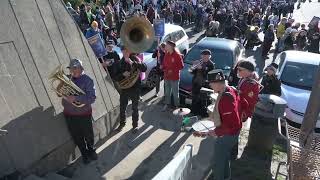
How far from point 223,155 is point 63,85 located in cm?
264

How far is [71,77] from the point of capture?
646cm

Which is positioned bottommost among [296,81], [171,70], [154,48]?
[296,81]

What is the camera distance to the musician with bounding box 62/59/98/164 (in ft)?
20.9

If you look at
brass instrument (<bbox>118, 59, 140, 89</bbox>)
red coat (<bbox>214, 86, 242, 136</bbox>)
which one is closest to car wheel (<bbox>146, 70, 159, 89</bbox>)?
brass instrument (<bbox>118, 59, 140, 89</bbox>)

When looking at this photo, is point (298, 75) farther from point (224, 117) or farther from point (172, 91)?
point (224, 117)

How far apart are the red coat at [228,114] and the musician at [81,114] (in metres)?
2.03

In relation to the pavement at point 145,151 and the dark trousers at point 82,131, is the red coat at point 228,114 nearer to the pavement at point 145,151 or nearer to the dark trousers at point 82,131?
the pavement at point 145,151

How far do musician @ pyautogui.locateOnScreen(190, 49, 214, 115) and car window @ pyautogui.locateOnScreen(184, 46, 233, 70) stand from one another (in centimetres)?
185

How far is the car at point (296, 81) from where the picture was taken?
9945mm

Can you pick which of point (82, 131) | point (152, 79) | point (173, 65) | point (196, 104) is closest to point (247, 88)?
point (82, 131)

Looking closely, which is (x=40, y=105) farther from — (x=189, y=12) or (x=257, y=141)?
(x=189, y=12)

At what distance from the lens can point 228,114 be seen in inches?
230

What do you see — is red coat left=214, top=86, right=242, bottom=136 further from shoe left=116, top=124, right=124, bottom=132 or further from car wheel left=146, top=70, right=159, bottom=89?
car wheel left=146, top=70, right=159, bottom=89

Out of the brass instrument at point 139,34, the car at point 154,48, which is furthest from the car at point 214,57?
the brass instrument at point 139,34
